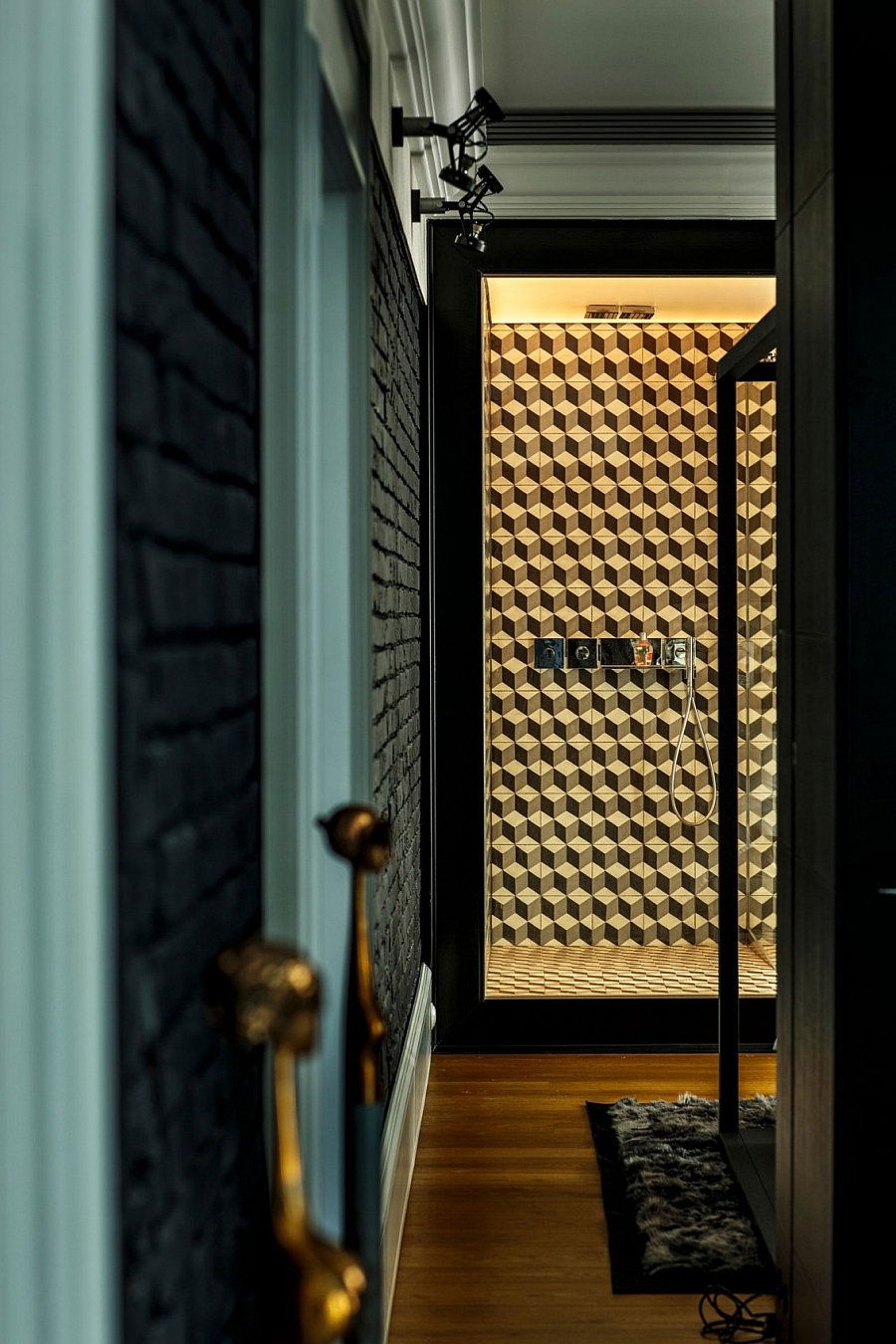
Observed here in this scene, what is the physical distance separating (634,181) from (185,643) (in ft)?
11.6

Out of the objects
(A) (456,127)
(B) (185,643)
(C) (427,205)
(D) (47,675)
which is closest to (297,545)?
(B) (185,643)

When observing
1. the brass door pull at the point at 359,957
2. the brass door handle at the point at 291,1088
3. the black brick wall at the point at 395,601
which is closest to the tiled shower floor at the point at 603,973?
the black brick wall at the point at 395,601

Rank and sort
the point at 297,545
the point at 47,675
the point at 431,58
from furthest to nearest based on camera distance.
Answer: the point at 431,58 → the point at 297,545 → the point at 47,675

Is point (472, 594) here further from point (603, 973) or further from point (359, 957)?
point (359, 957)

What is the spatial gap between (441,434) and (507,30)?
47.3 inches

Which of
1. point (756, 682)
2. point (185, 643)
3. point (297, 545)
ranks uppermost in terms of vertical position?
point (297, 545)

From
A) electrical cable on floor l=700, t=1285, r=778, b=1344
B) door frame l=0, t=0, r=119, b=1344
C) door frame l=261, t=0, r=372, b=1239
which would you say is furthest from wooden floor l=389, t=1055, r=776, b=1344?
door frame l=0, t=0, r=119, b=1344

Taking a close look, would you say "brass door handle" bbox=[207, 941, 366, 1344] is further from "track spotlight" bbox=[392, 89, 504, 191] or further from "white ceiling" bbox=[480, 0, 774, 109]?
"white ceiling" bbox=[480, 0, 774, 109]

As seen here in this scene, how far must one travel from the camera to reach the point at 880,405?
183 centimetres

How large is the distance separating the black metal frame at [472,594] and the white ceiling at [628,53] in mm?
422

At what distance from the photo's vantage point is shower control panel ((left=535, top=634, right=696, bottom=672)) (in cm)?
478

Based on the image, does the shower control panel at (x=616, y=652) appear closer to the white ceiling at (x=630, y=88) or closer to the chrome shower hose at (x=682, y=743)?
the chrome shower hose at (x=682, y=743)

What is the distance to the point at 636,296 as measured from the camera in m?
4.35

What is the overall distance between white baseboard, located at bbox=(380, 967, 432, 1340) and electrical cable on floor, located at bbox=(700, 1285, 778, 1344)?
0.61m
